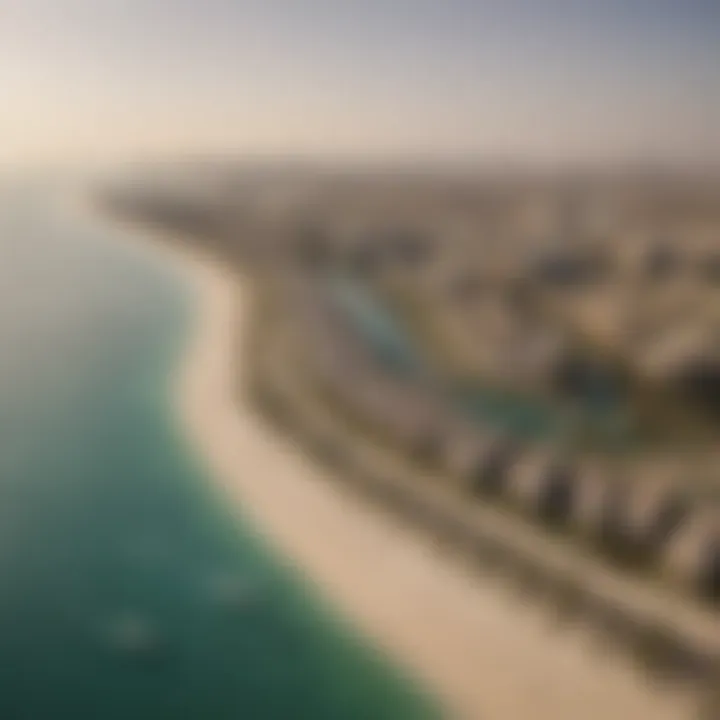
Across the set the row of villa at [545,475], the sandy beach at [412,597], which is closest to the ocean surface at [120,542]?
the sandy beach at [412,597]

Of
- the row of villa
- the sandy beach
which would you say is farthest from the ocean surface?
the row of villa

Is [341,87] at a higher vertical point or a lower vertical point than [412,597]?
higher

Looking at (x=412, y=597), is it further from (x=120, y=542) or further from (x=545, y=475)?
(x=120, y=542)

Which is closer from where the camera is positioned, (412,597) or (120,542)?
(412,597)

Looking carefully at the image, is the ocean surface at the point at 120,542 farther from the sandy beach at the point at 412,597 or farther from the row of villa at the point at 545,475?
the row of villa at the point at 545,475

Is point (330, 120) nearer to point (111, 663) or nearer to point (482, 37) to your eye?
point (482, 37)

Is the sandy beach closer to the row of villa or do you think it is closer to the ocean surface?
the ocean surface

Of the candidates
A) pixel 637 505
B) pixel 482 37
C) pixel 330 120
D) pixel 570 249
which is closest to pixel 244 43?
pixel 330 120

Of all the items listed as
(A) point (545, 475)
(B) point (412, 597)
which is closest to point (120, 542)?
(B) point (412, 597)
